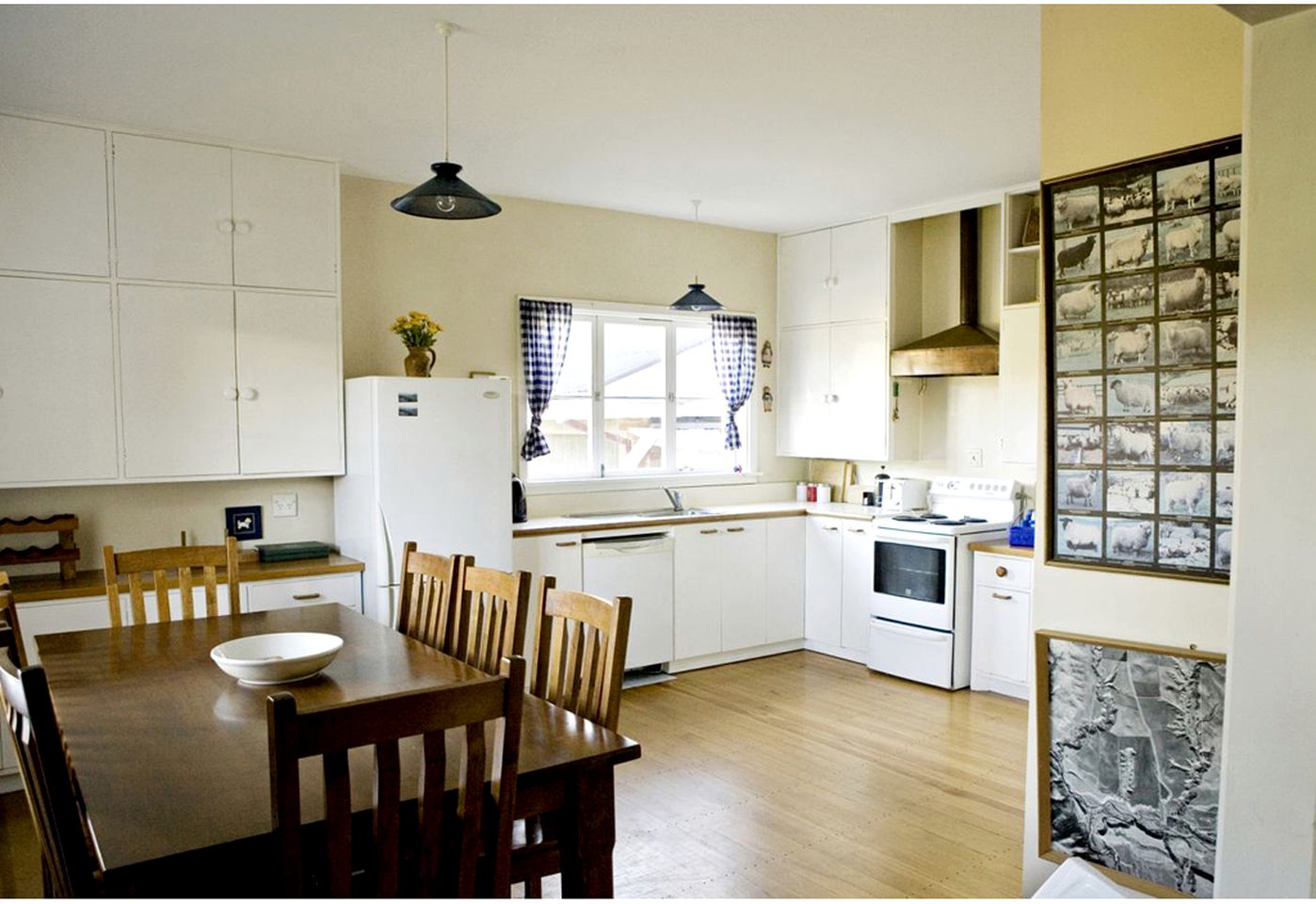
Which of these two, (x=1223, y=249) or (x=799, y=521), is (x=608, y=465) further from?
(x=1223, y=249)

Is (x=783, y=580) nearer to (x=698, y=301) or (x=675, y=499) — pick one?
(x=675, y=499)

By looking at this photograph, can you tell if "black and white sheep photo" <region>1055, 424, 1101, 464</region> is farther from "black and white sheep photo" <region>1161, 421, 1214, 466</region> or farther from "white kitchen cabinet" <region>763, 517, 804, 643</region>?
"white kitchen cabinet" <region>763, 517, 804, 643</region>

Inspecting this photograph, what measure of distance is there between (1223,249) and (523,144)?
9.37 ft

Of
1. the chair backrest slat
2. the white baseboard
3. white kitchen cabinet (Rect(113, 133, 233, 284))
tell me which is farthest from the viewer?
the white baseboard

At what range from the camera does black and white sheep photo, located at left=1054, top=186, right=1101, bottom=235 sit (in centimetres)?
256

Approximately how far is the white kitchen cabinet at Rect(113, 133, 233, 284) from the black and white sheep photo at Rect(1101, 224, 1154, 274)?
351 centimetres

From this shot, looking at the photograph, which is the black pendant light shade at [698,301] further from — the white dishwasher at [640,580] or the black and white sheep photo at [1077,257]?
the black and white sheep photo at [1077,257]

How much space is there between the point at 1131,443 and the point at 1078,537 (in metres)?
0.31

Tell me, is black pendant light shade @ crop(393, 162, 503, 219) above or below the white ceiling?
below

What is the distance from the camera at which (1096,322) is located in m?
2.57

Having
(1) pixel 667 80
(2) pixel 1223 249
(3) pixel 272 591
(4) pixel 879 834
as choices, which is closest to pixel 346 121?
(1) pixel 667 80

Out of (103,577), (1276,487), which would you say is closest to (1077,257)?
(1276,487)

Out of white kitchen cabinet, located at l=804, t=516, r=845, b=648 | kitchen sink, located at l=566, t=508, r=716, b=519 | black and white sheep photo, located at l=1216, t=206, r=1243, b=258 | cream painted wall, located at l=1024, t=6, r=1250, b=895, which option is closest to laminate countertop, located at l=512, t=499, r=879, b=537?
kitchen sink, located at l=566, t=508, r=716, b=519

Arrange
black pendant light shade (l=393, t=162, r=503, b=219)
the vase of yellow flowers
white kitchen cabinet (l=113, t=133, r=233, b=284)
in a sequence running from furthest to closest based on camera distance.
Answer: the vase of yellow flowers, white kitchen cabinet (l=113, t=133, r=233, b=284), black pendant light shade (l=393, t=162, r=503, b=219)
